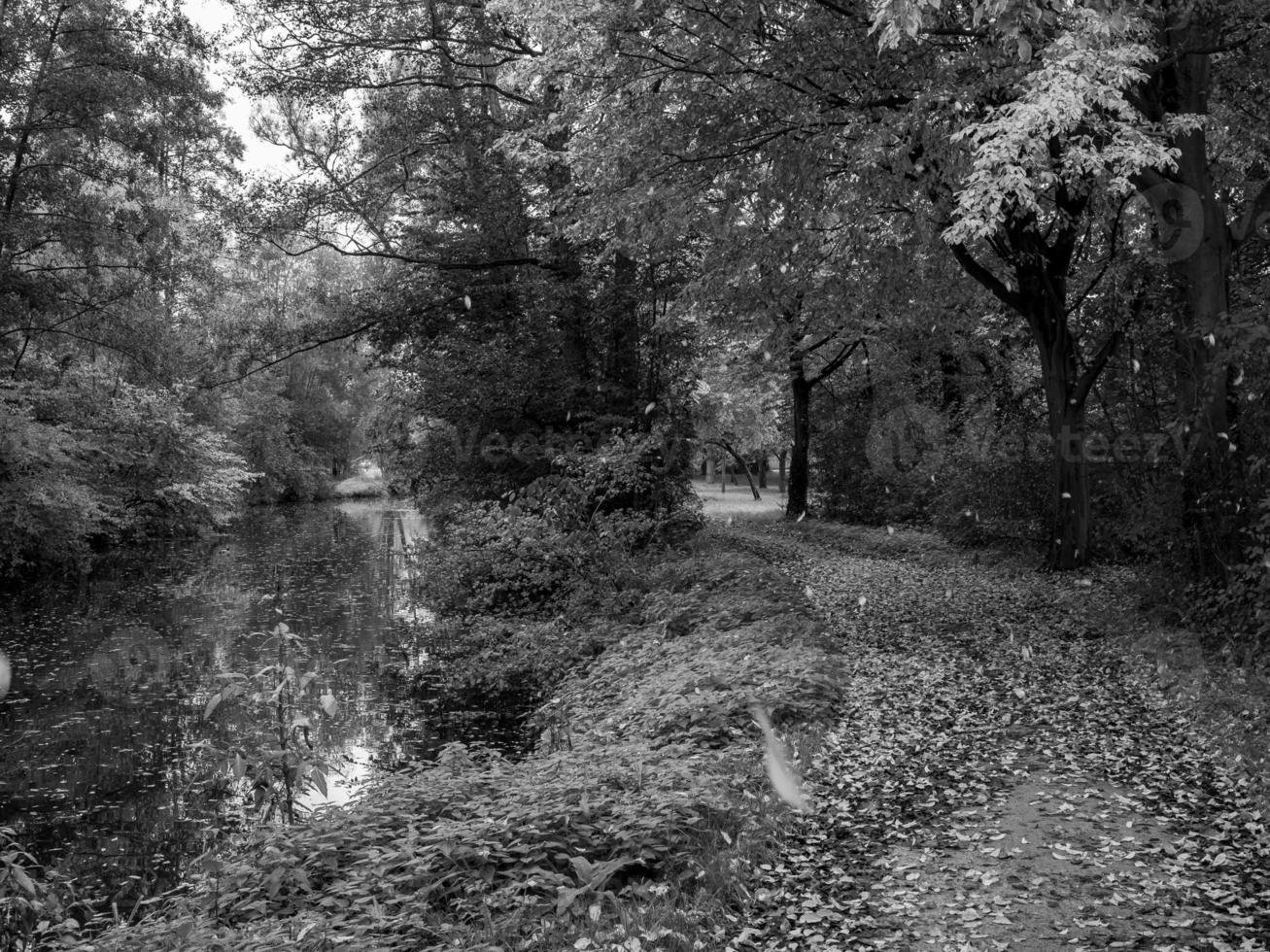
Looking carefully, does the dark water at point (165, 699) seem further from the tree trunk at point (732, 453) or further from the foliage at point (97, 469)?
the tree trunk at point (732, 453)

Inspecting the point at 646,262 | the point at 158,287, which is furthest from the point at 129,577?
the point at 646,262

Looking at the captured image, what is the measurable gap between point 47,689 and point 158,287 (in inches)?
455

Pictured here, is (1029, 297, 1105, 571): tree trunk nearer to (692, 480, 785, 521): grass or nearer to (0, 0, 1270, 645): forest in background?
(0, 0, 1270, 645): forest in background

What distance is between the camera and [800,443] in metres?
26.0

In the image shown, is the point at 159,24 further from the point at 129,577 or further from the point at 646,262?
the point at 129,577

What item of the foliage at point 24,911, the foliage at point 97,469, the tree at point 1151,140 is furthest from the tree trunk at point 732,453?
the foliage at point 24,911

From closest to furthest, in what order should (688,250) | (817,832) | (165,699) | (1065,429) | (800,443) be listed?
(817,832) < (165,699) < (1065,429) < (688,250) < (800,443)

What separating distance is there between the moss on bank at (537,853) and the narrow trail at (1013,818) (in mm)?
378

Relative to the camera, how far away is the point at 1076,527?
13742 mm

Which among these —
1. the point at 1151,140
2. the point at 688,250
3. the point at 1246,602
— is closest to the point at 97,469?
the point at 688,250

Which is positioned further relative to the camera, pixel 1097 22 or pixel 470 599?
pixel 470 599

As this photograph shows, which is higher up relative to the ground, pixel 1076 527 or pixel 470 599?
pixel 1076 527

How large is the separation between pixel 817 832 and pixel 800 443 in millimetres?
21054

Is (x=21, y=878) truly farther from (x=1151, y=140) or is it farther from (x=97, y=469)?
(x=97, y=469)
